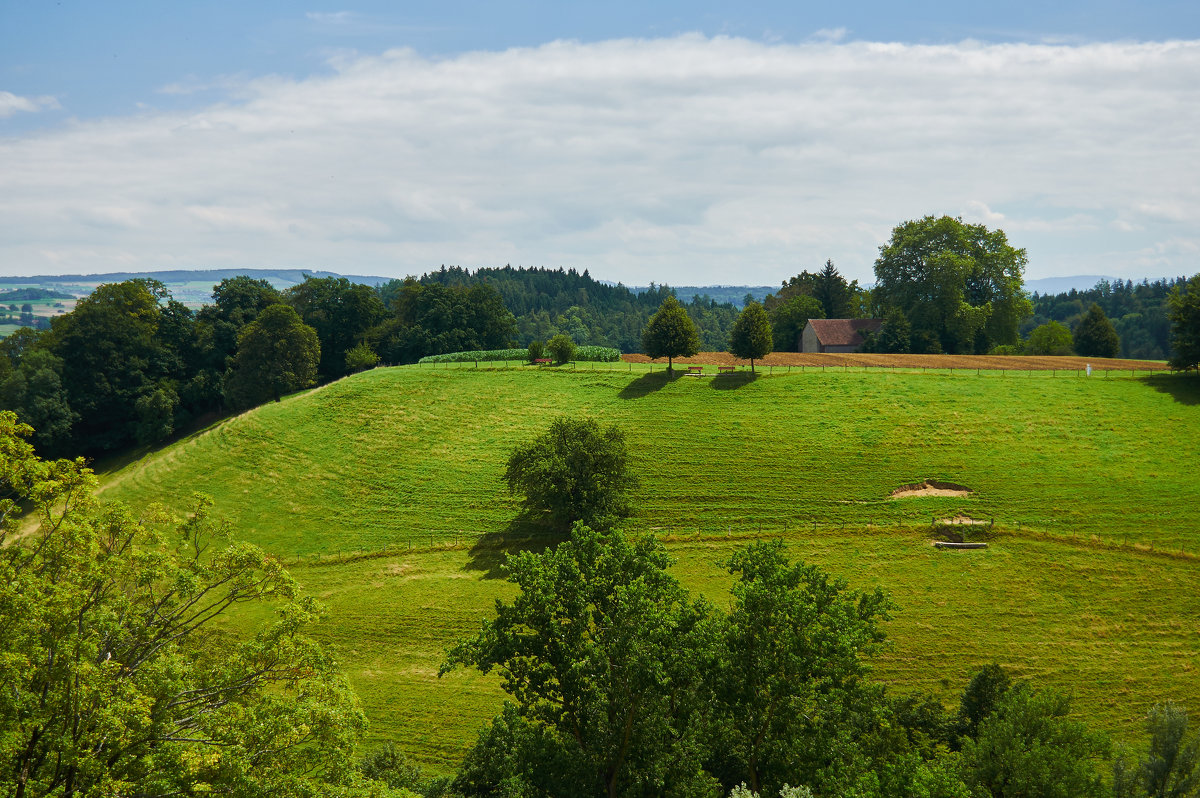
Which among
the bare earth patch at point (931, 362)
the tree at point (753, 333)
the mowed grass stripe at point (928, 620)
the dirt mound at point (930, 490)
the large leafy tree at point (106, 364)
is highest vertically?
the tree at point (753, 333)

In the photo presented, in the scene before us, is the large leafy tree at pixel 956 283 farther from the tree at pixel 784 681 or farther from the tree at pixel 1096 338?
the tree at pixel 784 681

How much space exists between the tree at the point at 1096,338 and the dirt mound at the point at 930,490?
58124 millimetres

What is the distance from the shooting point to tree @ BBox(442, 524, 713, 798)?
20.1 meters

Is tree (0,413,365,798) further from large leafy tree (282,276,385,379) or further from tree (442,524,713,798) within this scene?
large leafy tree (282,276,385,379)

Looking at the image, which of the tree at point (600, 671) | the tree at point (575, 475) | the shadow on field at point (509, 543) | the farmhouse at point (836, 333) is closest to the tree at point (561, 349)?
the tree at point (575, 475)

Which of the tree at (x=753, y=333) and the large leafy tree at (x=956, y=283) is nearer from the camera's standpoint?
the tree at (x=753, y=333)

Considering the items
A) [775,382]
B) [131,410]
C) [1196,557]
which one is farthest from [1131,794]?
[131,410]

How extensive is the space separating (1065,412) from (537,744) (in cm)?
5760

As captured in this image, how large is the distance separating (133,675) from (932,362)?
3112 inches

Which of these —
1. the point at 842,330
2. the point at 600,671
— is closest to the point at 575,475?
the point at 600,671

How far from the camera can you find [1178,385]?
211 feet

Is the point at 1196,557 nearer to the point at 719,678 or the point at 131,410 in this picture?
the point at 719,678

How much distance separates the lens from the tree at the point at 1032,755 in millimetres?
20406

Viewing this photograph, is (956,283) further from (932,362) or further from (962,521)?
(962,521)
